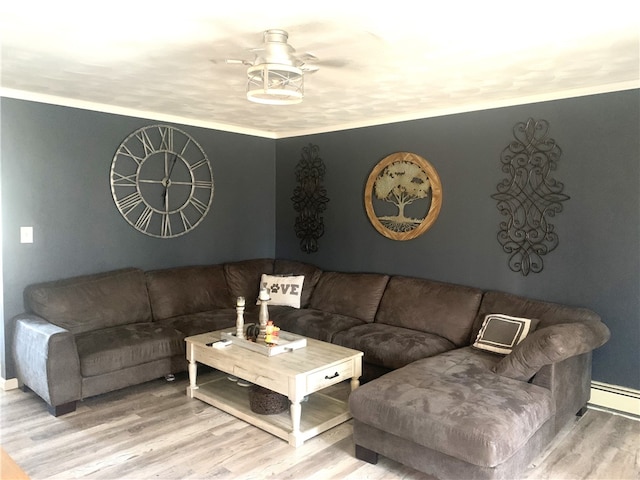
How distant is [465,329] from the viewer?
3607 mm

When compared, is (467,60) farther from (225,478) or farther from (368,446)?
(225,478)

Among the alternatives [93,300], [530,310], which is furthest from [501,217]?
[93,300]

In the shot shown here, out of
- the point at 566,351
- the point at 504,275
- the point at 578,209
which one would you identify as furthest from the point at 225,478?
the point at 578,209

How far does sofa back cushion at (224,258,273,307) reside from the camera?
471 centimetres

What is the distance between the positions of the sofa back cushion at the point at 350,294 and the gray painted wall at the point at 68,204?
123 centimetres

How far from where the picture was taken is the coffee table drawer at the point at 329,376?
2818 millimetres

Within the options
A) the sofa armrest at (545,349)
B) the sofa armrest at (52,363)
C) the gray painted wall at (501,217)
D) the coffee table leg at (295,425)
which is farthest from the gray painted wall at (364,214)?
the coffee table leg at (295,425)

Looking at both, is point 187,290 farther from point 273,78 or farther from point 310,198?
point 273,78

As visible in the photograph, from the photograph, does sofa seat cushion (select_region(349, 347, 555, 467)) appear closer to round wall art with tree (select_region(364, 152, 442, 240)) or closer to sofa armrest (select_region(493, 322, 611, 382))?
sofa armrest (select_region(493, 322, 611, 382))

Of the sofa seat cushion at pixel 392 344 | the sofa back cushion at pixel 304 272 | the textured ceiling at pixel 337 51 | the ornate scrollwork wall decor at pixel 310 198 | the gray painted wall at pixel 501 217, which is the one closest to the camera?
the textured ceiling at pixel 337 51

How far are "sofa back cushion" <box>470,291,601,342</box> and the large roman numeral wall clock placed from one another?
2790 mm

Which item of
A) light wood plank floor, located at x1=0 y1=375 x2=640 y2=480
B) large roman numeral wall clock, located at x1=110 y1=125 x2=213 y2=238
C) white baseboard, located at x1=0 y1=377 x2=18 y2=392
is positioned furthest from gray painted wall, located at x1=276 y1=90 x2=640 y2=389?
white baseboard, located at x1=0 y1=377 x2=18 y2=392

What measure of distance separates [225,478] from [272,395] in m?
0.68

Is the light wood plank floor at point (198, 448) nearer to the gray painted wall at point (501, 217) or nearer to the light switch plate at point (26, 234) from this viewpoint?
the gray painted wall at point (501, 217)
